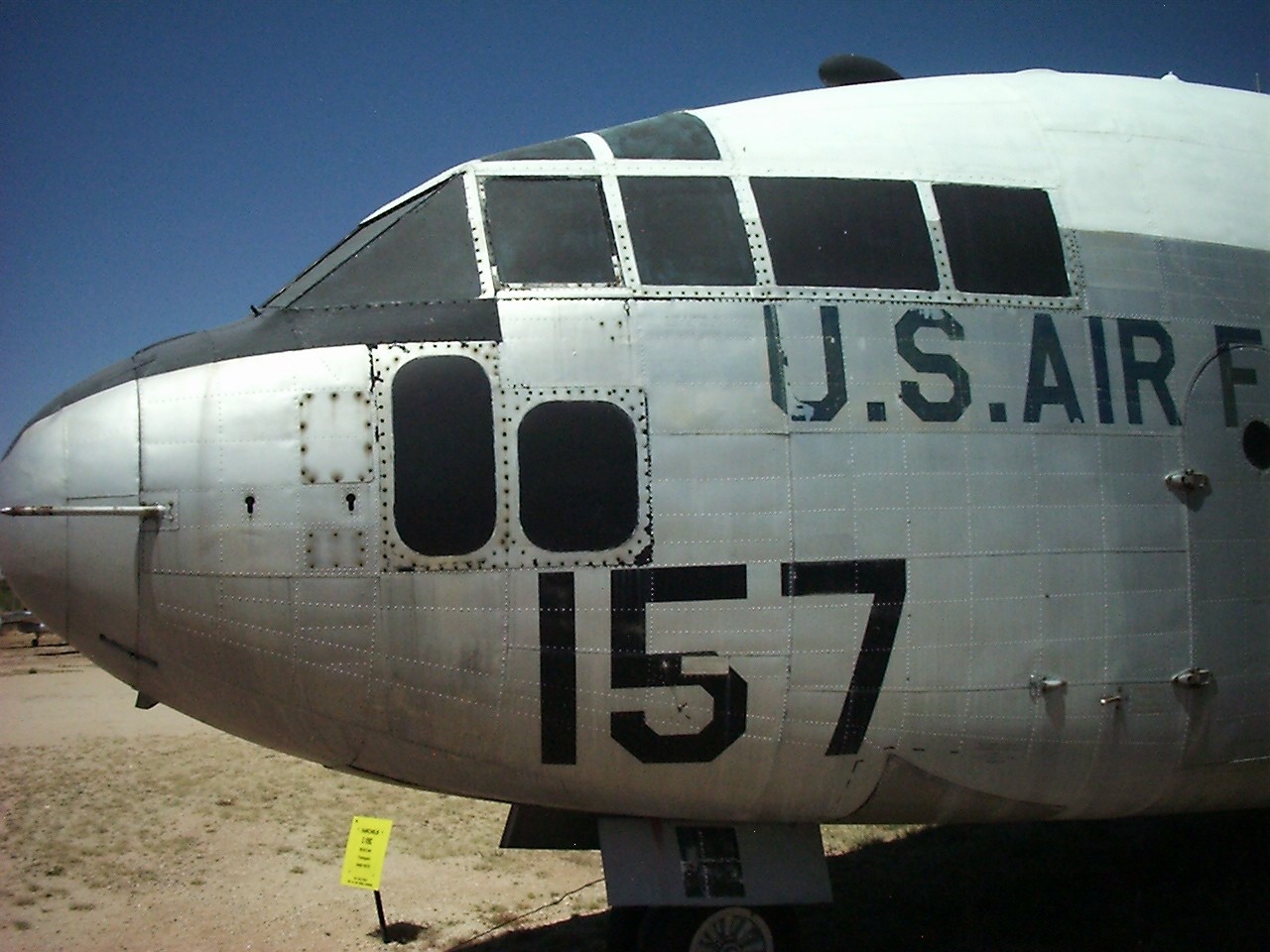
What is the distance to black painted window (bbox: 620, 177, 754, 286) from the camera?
470 centimetres

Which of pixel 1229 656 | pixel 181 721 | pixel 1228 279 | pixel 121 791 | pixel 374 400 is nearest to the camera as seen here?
pixel 374 400

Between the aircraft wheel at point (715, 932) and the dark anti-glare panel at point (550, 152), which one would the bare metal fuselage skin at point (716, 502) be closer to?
the dark anti-glare panel at point (550, 152)

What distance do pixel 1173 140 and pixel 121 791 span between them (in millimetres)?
12663

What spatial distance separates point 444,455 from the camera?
433cm

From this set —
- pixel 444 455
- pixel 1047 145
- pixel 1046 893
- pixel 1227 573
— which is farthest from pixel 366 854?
pixel 1047 145

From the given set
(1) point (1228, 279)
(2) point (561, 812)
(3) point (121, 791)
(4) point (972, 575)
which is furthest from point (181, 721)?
(1) point (1228, 279)

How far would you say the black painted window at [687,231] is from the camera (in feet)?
15.4

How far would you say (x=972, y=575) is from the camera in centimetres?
468

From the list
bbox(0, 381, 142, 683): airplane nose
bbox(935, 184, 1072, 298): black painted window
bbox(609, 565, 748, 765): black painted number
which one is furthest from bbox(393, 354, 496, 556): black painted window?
bbox(935, 184, 1072, 298): black painted window

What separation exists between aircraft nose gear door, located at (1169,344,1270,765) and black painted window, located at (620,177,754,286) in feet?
8.75

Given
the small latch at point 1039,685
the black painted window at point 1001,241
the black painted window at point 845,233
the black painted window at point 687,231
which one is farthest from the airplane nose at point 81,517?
the small latch at point 1039,685

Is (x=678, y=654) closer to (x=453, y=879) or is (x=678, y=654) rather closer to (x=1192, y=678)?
(x=1192, y=678)

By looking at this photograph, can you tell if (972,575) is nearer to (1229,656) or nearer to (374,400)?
(1229,656)

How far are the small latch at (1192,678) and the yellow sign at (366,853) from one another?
208 inches
